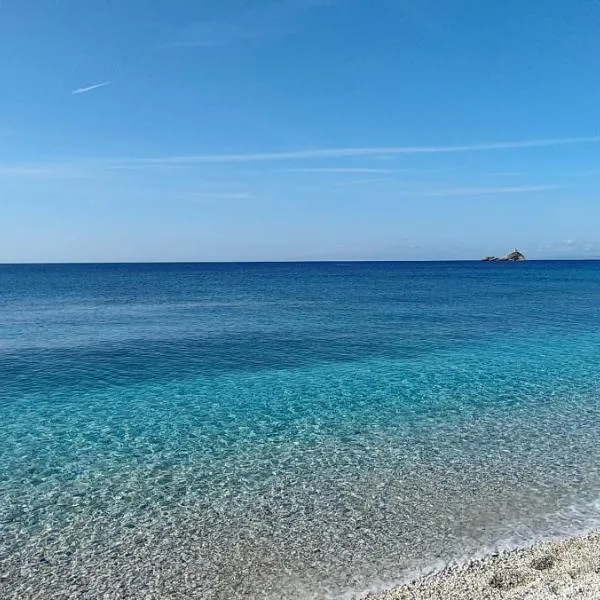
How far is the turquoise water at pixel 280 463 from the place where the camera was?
9.91m

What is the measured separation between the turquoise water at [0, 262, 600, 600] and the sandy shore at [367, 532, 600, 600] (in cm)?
48

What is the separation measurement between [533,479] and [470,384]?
1009cm

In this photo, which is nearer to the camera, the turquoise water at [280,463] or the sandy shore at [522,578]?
the sandy shore at [522,578]

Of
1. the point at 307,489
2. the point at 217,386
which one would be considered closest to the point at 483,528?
the point at 307,489

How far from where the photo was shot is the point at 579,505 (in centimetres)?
1203

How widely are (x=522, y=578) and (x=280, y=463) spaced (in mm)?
7060

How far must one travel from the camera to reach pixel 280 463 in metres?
14.5

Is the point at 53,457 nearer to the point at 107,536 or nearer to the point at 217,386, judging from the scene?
the point at 107,536

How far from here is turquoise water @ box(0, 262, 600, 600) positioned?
32.5 feet

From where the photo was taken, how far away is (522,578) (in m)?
9.09

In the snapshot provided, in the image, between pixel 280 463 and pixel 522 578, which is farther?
pixel 280 463

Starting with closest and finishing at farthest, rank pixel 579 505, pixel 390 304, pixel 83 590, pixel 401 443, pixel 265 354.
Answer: pixel 83 590, pixel 579 505, pixel 401 443, pixel 265 354, pixel 390 304

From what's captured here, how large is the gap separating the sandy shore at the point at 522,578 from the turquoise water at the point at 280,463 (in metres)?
0.48

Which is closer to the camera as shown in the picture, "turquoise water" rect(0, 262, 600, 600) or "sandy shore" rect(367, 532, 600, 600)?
"sandy shore" rect(367, 532, 600, 600)
